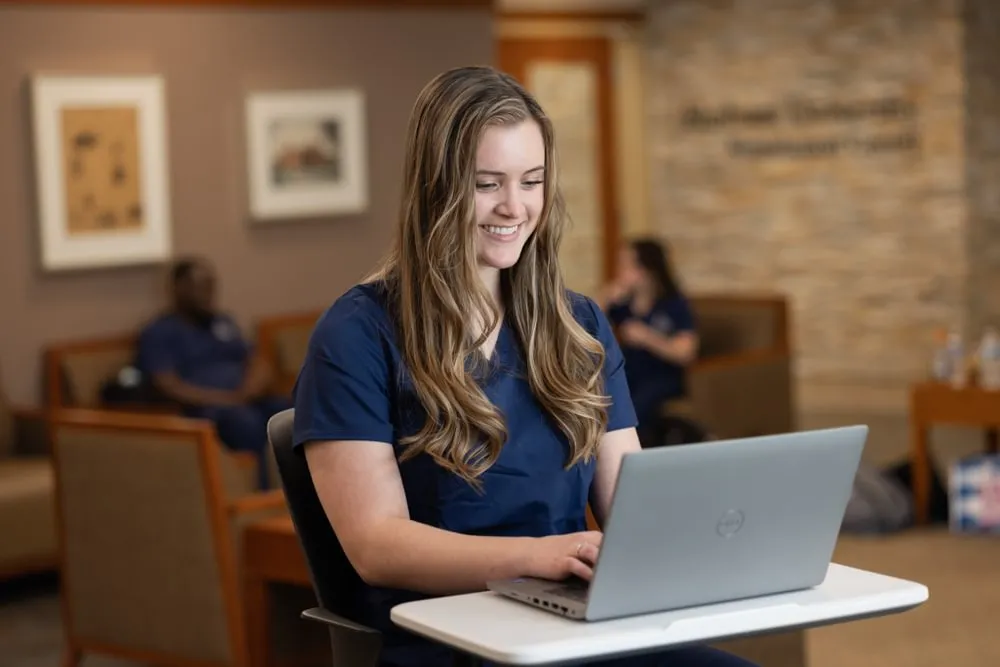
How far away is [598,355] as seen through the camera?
3043 millimetres

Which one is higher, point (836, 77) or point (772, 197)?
point (836, 77)

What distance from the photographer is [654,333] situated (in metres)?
8.28

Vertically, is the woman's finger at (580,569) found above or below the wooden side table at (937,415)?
above

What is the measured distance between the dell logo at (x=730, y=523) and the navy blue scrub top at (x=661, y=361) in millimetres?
5817

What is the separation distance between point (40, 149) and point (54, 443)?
2881 millimetres

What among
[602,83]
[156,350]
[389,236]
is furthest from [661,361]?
[602,83]

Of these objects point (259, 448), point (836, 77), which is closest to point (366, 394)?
point (259, 448)

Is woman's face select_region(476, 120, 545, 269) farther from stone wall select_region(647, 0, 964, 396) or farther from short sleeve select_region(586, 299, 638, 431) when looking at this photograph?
stone wall select_region(647, 0, 964, 396)

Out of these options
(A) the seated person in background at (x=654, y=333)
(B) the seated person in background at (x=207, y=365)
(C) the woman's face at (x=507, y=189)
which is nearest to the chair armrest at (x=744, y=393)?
(A) the seated person in background at (x=654, y=333)

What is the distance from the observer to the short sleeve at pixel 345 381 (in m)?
2.77

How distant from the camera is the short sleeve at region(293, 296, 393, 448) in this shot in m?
2.77

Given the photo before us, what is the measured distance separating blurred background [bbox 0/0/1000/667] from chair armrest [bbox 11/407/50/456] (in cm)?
2

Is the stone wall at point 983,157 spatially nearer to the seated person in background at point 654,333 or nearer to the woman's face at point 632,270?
the seated person in background at point 654,333

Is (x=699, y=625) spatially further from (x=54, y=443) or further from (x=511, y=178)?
(x=54, y=443)
